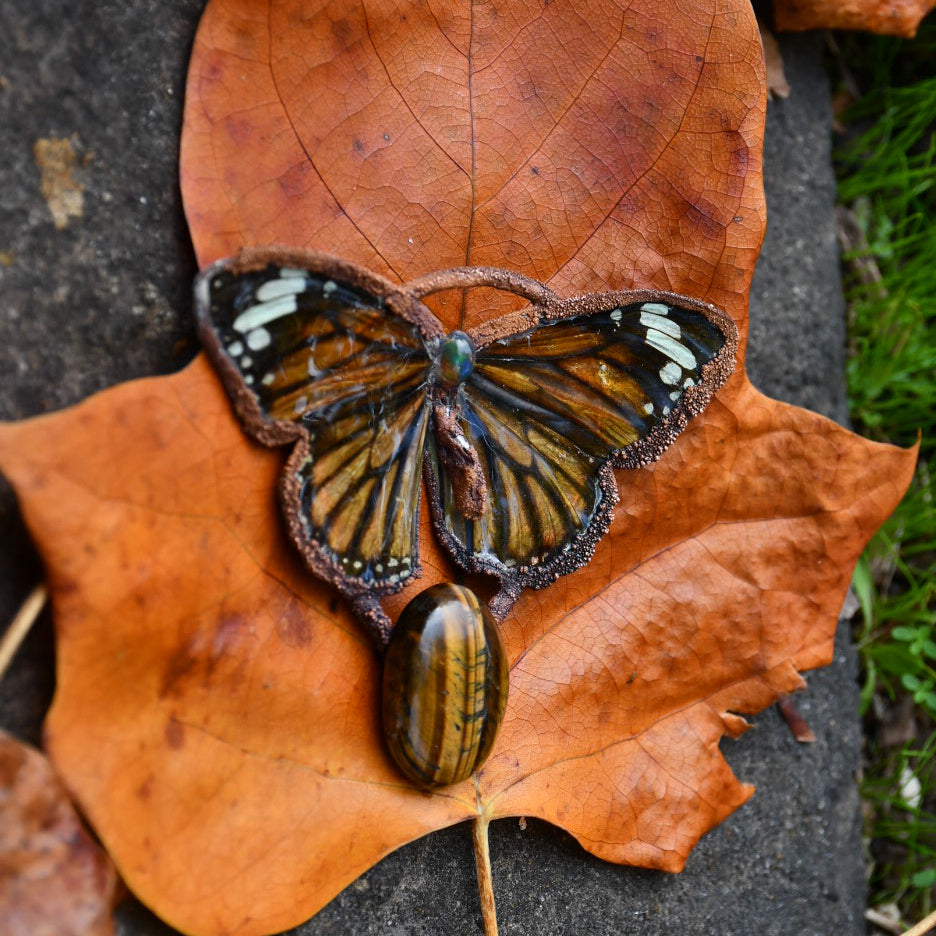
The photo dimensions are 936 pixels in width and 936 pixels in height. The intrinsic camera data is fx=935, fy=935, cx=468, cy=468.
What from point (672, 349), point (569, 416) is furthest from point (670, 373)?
point (569, 416)

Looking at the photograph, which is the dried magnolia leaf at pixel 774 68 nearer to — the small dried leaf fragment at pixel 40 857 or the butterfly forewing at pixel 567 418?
the butterfly forewing at pixel 567 418

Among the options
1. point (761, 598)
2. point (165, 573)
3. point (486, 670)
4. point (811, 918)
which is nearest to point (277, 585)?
point (165, 573)

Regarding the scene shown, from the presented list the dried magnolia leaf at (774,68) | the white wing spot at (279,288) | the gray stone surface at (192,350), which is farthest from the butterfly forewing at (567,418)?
the dried magnolia leaf at (774,68)

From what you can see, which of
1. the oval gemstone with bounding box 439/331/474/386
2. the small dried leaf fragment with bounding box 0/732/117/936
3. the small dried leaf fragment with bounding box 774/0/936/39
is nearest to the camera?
the small dried leaf fragment with bounding box 0/732/117/936

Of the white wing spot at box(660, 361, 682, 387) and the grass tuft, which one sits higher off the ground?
the white wing spot at box(660, 361, 682, 387)

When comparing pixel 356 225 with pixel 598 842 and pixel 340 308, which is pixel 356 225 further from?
pixel 598 842

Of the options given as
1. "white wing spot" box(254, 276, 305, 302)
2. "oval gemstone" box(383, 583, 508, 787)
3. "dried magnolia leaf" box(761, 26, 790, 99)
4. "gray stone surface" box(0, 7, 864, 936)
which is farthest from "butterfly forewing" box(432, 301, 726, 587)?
"dried magnolia leaf" box(761, 26, 790, 99)

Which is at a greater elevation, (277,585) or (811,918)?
(277,585)

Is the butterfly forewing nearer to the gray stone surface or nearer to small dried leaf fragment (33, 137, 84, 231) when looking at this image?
the gray stone surface
